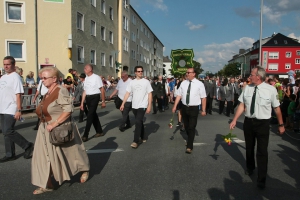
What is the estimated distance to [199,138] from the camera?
7.29m

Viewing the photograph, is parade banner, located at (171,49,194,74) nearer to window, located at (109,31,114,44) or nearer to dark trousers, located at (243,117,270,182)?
dark trousers, located at (243,117,270,182)

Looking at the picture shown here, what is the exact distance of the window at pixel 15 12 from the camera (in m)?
21.4

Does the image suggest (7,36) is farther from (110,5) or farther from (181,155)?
(181,155)

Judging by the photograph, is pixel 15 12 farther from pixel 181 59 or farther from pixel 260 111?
pixel 260 111

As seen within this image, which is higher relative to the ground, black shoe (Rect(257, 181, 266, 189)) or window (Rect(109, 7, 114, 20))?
window (Rect(109, 7, 114, 20))

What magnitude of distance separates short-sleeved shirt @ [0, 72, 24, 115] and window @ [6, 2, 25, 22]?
19166 mm

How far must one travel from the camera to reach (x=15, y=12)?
21.5 metres

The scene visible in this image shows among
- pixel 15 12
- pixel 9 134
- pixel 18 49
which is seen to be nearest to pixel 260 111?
pixel 9 134

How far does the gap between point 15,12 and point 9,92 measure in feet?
65.0

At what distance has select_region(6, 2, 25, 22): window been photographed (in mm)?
21359

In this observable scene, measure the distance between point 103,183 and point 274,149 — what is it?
13.4 feet

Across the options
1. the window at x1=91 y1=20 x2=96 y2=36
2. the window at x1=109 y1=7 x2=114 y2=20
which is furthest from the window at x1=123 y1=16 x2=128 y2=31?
the window at x1=91 y1=20 x2=96 y2=36

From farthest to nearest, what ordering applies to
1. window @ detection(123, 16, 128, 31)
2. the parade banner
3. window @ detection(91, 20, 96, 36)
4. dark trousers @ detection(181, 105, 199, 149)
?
window @ detection(123, 16, 128, 31) → window @ detection(91, 20, 96, 36) → the parade banner → dark trousers @ detection(181, 105, 199, 149)

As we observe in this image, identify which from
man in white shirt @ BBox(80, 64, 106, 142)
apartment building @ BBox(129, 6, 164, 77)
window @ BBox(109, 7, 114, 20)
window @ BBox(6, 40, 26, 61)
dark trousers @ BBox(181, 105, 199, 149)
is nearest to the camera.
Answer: dark trousers @ BBox(181, 105, 199, 149)
